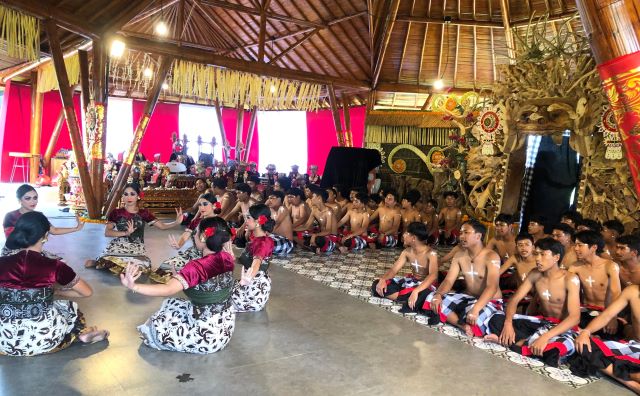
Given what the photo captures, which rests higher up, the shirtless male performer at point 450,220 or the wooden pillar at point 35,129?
the wooden pillar at point 35,129

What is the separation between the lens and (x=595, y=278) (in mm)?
3896

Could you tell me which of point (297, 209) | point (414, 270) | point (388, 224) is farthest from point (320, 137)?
point (414, 270)

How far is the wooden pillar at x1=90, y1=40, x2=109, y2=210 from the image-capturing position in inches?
300

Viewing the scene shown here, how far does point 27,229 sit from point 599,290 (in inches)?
159

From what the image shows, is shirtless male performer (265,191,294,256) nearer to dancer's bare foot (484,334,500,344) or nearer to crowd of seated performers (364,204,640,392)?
crowd of seated performers (364,204,640,392)

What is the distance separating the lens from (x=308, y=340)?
12.0 feet

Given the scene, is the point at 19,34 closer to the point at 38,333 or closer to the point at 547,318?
the point at 38,333

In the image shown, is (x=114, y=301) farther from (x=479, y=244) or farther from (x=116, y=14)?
(x=116, y=14)

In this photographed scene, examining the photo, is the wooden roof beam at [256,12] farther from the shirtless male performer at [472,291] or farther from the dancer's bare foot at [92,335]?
the dancer's bare foot at [92,335]

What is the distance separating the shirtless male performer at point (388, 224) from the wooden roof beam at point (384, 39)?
455 cm

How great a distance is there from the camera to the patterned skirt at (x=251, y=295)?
4164 millimetres

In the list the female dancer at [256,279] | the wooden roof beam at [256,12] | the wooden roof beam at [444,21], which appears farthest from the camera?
the wooden roof beam at [444,21]

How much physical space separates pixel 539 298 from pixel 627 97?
6.03 ft

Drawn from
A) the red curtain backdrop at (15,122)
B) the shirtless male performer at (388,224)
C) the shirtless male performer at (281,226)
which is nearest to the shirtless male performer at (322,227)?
the shirtless male performer at (281,226)
